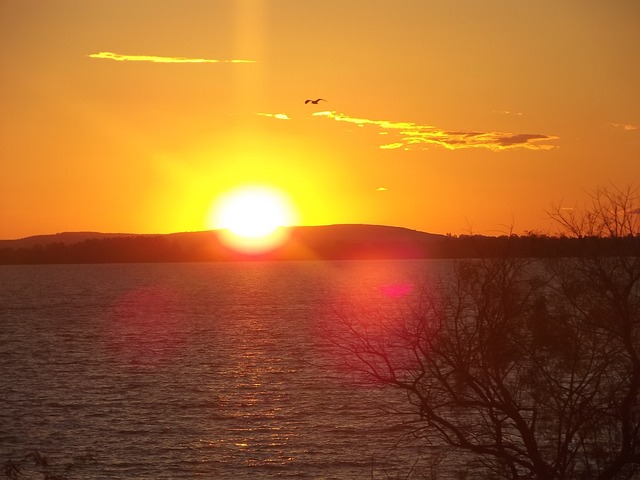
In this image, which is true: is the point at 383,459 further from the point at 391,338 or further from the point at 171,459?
the point at 391,338

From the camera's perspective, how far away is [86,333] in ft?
306

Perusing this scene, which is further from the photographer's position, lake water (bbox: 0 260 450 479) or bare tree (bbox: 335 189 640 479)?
lake water (bbox: 0 260 450 479)

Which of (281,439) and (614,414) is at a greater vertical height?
(614,414)

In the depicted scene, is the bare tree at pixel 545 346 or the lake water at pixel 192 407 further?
the lake water at pixel 192 407

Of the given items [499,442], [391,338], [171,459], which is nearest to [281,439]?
[171,459]

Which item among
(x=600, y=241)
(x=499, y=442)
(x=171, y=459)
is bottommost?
(x=171, y=459)

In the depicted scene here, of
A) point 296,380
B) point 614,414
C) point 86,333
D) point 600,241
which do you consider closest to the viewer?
point 614,414

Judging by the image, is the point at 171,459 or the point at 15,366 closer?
the point at 171,459

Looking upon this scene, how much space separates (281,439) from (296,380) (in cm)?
1644

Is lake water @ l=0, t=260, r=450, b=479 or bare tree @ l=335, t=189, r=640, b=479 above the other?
bare tree @ l=335, t=189, r=640, b=479

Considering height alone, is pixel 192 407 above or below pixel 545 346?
below

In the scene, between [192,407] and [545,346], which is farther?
[192,407]

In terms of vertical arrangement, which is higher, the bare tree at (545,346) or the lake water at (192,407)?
the bare tree at (545,346)

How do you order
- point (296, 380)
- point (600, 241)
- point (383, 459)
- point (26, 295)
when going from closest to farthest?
1. point (600, 241)
2. point (383, 459)
3. point (296, 380)
4. point (26, 295)
